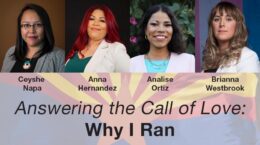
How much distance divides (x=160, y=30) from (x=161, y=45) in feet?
0.43

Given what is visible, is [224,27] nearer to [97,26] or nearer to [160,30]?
[160,30]

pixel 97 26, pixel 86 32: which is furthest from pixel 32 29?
pixel 97 26

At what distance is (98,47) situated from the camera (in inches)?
172

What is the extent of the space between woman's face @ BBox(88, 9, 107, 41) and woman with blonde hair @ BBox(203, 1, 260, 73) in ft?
3.04

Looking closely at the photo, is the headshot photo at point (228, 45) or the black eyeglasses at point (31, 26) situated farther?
the black eyeglasses at point (31, 26)

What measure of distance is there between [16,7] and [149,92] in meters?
2.12

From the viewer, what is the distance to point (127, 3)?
491 cm

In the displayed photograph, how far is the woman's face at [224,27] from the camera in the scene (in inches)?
162

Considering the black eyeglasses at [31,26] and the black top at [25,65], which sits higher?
the black eyeglasses at [31,26]

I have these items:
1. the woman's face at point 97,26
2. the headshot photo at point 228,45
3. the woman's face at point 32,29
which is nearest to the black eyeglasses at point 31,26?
the woman's face at point 32,29

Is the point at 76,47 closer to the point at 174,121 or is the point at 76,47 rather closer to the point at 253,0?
the point at 174,121

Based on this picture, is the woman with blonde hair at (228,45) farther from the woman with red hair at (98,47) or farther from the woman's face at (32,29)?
the woman's face at (32,29)

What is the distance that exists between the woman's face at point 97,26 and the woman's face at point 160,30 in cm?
41

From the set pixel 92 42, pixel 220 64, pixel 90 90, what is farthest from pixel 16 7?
pixel 220 64
